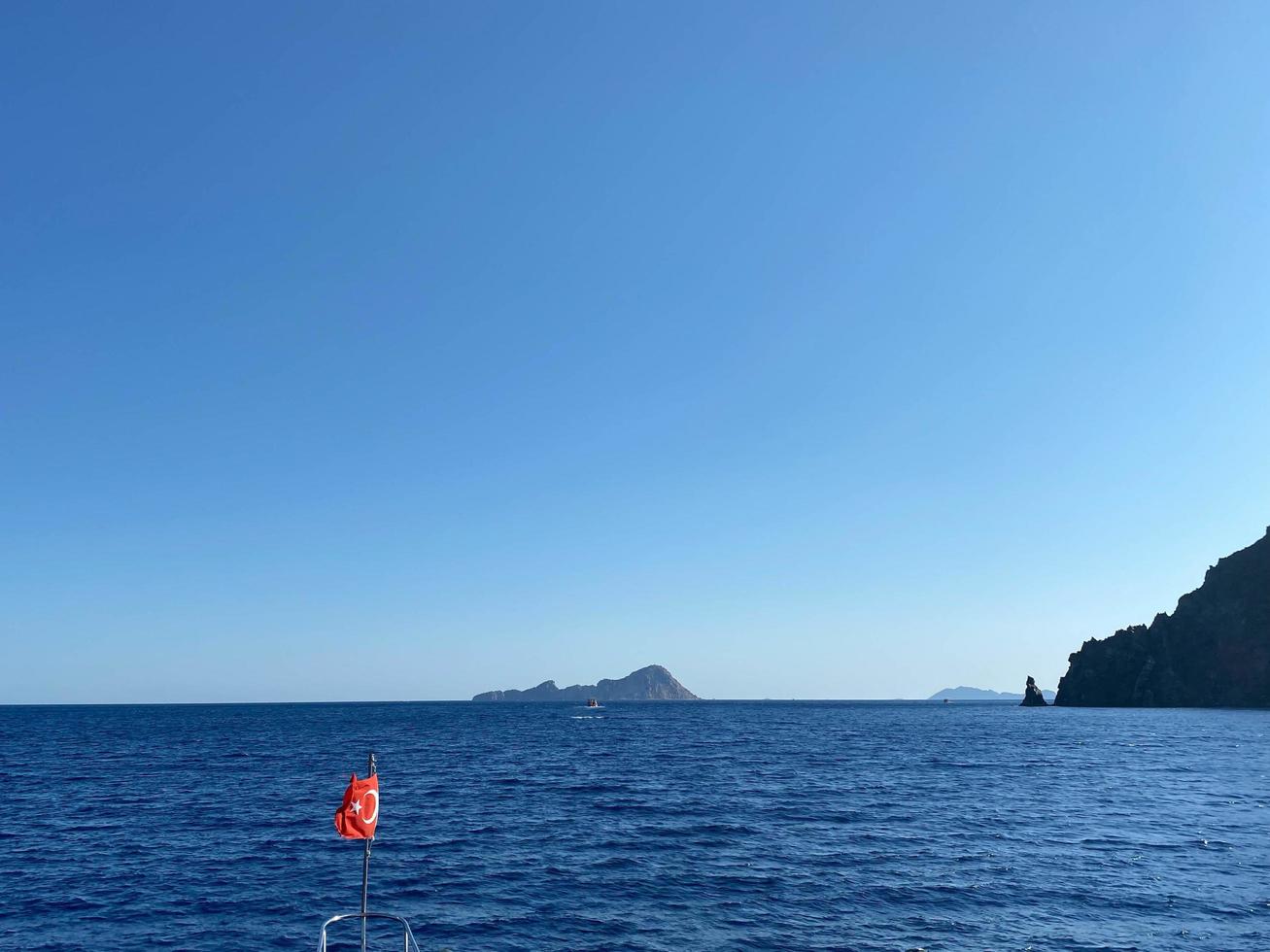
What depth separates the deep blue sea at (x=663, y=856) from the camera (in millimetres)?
26688

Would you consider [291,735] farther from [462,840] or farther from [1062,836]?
[1062,836]

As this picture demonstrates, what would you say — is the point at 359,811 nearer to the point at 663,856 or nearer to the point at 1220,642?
the point at 663,856

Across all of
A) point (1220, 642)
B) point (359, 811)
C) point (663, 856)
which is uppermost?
point (1220, 642)

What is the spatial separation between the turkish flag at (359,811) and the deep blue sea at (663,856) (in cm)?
925

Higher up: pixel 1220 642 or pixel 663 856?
pixel 1220 642

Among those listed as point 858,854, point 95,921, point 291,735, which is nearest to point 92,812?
point 95,921

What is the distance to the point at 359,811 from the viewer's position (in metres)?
18.4

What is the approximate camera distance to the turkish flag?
18172 millimetres

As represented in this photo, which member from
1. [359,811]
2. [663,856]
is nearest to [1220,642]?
[663,856]

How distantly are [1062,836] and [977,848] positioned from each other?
6389 mm

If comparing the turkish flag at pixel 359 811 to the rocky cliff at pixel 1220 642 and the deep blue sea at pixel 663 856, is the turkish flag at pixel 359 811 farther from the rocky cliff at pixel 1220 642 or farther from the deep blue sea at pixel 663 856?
the rocky cliff at pixel 1220 642

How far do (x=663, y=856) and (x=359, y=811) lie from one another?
71.7ft

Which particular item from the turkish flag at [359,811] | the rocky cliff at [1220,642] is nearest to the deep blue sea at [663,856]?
the turkish flag at [359,811]

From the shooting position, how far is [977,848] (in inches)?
1490
